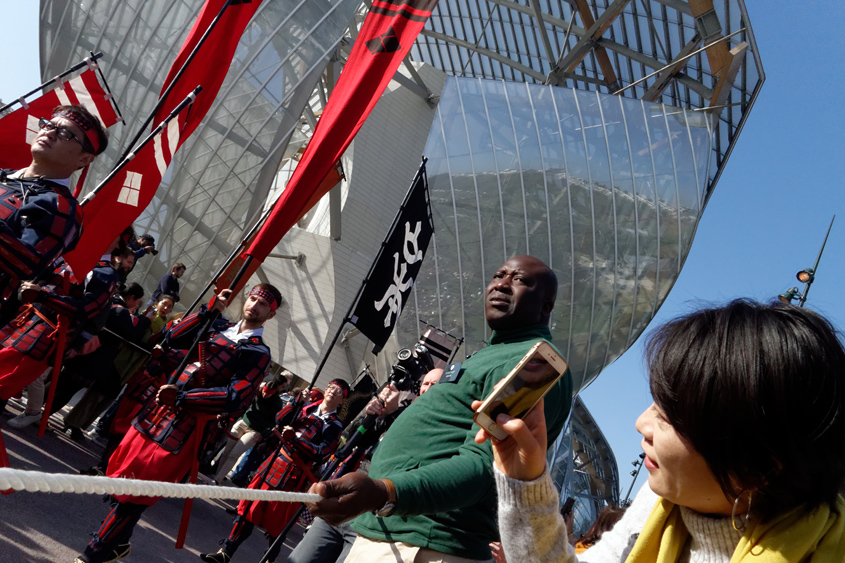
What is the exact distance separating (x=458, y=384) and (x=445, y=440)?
0.19 m

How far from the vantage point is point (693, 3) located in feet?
64.2

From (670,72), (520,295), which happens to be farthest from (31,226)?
(670,72)

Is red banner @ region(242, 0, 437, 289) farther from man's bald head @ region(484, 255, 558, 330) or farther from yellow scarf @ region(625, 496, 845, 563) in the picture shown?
yellow scarf @ region(625, 496, 845, 563)

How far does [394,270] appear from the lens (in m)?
6.36

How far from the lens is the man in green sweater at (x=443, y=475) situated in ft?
5.90

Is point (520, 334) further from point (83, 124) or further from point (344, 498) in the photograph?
point (83, 124)

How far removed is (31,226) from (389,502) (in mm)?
2185

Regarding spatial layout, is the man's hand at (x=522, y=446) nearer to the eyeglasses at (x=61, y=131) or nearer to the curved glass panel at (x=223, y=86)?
the eyeglasses at (x=61, y=131)

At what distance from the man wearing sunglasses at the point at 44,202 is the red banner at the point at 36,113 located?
229cm

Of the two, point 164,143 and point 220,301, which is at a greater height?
point 164,143

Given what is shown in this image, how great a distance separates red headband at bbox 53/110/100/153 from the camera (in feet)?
11.0

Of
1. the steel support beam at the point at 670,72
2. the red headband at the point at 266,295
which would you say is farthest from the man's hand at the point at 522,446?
the steel support beam at the point at 670,72

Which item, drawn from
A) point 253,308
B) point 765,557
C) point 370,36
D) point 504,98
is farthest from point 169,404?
point 504,98

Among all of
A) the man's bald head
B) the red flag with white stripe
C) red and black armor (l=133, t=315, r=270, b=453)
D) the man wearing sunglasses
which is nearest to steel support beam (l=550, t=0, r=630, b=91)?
the red flag with white stripe
